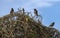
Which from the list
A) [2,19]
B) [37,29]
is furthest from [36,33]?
[2,19]

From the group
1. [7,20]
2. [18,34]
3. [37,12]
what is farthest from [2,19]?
[37,12]

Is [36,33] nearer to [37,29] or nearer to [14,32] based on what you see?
[37,29]

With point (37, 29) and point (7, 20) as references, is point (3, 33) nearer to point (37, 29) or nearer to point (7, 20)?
point (7, 20)

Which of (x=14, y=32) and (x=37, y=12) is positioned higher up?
(x=37, y=12)

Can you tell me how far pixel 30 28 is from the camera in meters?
7.82

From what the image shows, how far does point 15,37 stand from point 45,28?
1101mm

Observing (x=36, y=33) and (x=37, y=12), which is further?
(x=37, y=12)

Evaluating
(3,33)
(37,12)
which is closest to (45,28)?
(37,12)

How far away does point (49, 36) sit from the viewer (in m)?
8.12

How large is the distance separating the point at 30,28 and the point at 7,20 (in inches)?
32.1

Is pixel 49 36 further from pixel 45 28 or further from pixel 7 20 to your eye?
pixel 7 20

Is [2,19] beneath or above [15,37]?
above

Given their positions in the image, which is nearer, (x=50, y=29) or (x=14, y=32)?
(x=14, y=32)

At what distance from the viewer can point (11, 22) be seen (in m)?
7.95
